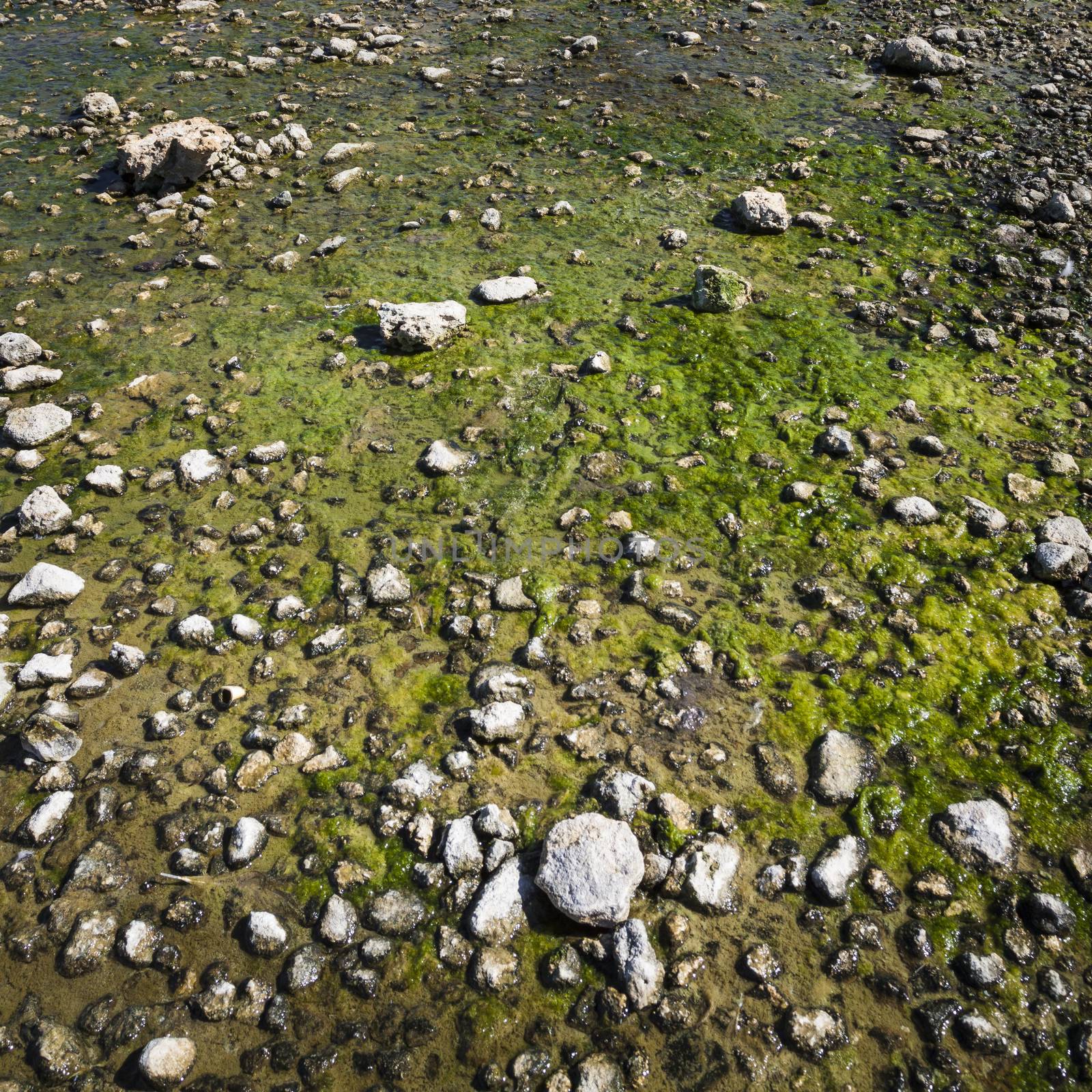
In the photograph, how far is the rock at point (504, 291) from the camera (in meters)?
9.42

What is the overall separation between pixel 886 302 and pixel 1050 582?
4.53 metres

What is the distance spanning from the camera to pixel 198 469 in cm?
747

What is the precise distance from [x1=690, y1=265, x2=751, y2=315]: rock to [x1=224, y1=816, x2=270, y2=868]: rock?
24.7 feet

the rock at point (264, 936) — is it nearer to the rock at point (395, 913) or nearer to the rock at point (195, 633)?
the rock at point (395, 913)

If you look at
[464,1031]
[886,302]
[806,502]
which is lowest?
[464,1031]

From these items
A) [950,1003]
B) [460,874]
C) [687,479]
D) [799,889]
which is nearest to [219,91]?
[687,479]

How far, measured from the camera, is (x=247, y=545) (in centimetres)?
693

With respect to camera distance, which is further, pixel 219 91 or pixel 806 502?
pixel 219 91

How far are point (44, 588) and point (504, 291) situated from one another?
5893mm

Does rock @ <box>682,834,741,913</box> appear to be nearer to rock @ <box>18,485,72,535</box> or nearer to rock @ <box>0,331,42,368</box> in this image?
rock @ <box>18,485,72,535</box>

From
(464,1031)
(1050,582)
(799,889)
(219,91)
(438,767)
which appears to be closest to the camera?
(464,1031)

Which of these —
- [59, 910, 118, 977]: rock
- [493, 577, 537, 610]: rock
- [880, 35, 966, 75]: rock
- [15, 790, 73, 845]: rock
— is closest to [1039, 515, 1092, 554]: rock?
[493, 577, 537, 610]: rock

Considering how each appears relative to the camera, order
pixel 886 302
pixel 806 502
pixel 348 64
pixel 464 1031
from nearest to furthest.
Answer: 1. pixel 464 1031
2. pixel 806 502
3. pixel 886 302
4. pixel 348 64

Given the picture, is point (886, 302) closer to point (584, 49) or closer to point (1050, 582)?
point (1050, 582)
